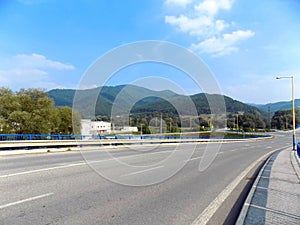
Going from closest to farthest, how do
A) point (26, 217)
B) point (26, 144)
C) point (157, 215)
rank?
1. point (26, 217)
2. point (157, 215)
3. point (26, 144)

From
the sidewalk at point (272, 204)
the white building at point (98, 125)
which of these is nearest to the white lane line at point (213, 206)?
the sidewalk at point (272, 204)

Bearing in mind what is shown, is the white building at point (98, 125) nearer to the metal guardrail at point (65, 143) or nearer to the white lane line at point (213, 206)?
the metal guardrail at point (65, 143)

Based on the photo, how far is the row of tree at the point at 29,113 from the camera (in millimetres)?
46812

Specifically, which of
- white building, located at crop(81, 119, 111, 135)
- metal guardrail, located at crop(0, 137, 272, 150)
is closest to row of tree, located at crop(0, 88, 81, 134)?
white building, located at crop(81, 119, 111, 135)

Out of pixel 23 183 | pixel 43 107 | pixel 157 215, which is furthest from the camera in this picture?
pixel 43 107

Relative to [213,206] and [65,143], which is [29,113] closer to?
[65,143]

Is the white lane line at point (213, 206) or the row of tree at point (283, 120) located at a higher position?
the row of tree at point (283, 120)

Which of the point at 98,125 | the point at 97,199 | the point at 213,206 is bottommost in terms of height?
the point at 213,206

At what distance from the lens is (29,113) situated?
4894 cm

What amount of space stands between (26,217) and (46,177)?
12.9 feet

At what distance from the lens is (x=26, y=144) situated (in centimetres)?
1856

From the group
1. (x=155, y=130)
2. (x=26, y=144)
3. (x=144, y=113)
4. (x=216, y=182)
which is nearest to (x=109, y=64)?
(x=216, y=182)

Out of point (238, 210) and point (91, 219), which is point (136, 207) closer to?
point (91, 219)

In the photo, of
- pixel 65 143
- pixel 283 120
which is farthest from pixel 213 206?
pixel 283 120
